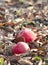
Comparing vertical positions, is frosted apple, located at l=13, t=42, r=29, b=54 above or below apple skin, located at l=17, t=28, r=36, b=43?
below

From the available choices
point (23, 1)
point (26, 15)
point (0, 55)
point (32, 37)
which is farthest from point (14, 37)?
Answer: point (23, 1)

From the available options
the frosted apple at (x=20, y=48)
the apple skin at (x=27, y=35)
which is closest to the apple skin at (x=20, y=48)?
the frosted apple at (x=20, y=48)

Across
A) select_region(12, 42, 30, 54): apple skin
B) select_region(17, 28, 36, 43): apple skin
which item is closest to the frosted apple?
select_region(12, 42, 30, 54): apple skin

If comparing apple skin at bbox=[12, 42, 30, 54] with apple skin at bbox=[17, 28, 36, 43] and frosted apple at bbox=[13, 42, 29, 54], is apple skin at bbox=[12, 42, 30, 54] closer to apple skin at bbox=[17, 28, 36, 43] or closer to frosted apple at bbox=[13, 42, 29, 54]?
frosted apple at bbox=[13, 42, 29, 54]

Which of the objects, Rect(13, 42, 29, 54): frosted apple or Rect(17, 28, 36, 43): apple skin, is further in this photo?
Rect(17, 28, 36, 43): apple skin

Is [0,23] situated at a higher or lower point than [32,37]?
higher

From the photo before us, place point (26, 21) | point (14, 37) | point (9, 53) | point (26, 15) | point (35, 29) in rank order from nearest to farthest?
point (9, 53) → point (14, 37) → point (35, 29) → point (26, 21) → point (26, 15)

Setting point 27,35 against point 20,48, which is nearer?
point 20,48

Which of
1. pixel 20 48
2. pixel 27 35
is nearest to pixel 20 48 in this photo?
pixel 20 48

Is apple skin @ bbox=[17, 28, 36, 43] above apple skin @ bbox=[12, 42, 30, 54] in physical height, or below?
above

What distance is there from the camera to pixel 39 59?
3.47 meters

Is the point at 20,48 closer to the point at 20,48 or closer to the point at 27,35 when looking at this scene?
the point at 20,48

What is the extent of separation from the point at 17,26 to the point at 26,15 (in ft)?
2.44

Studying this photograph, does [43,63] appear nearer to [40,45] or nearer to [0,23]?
[40,45]
